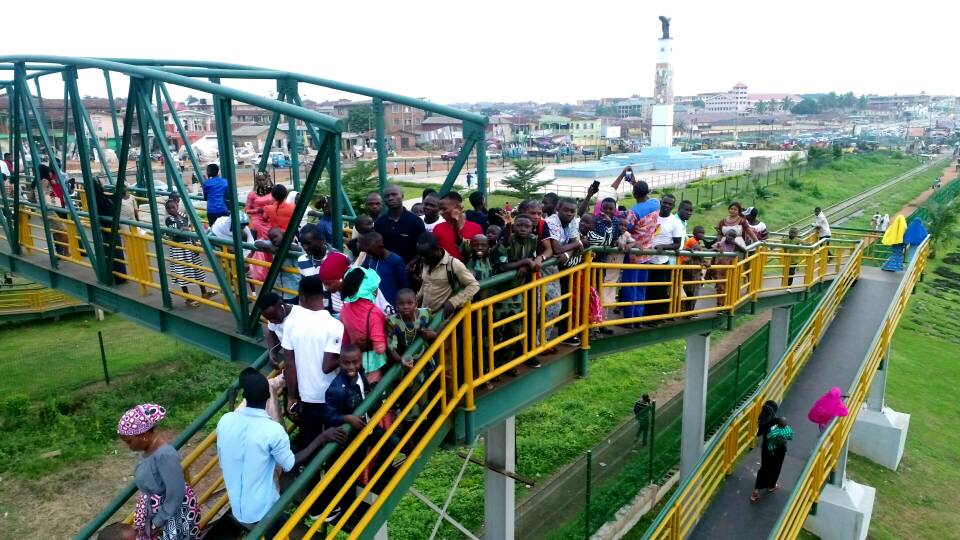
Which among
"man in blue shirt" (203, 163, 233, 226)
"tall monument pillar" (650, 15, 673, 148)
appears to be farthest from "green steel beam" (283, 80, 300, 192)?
"tall monument pillar" (650, 15, 673, 148)

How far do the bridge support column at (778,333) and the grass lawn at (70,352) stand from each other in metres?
14.0

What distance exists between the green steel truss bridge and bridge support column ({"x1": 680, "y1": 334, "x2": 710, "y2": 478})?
0.07 ft

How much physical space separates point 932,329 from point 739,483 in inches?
692

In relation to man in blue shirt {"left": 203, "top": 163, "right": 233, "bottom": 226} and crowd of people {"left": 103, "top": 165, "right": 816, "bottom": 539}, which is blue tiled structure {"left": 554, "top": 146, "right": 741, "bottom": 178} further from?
crowd of people {"left": 103, "top": 165, "right": 816, "bottom": 539}

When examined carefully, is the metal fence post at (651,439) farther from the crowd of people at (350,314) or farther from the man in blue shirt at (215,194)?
the man in blue shirt at (215,194)

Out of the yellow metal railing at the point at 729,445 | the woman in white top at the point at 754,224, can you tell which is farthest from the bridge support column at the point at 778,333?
the woman in white top at the point at 754,224

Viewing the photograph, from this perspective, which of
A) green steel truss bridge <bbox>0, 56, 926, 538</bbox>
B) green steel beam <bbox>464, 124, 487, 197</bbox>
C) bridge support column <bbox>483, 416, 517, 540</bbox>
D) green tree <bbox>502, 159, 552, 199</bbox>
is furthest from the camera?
→ green tree <bbox>502, 159, 552, 199</bbox>

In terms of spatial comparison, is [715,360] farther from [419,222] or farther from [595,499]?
[419,222]

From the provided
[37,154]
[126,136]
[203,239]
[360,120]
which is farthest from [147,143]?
[360,120]

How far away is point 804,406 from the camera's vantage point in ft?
32.5

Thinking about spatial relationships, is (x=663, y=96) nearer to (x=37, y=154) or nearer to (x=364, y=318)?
(x=37, y=154)

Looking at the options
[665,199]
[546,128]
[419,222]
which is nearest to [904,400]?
[665,199]

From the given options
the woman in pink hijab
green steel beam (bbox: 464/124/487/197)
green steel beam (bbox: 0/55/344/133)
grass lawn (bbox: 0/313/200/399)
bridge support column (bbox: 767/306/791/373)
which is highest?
green steel beam (bbox: 0/55/344/133)

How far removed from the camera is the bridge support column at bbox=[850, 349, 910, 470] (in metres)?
13.0
